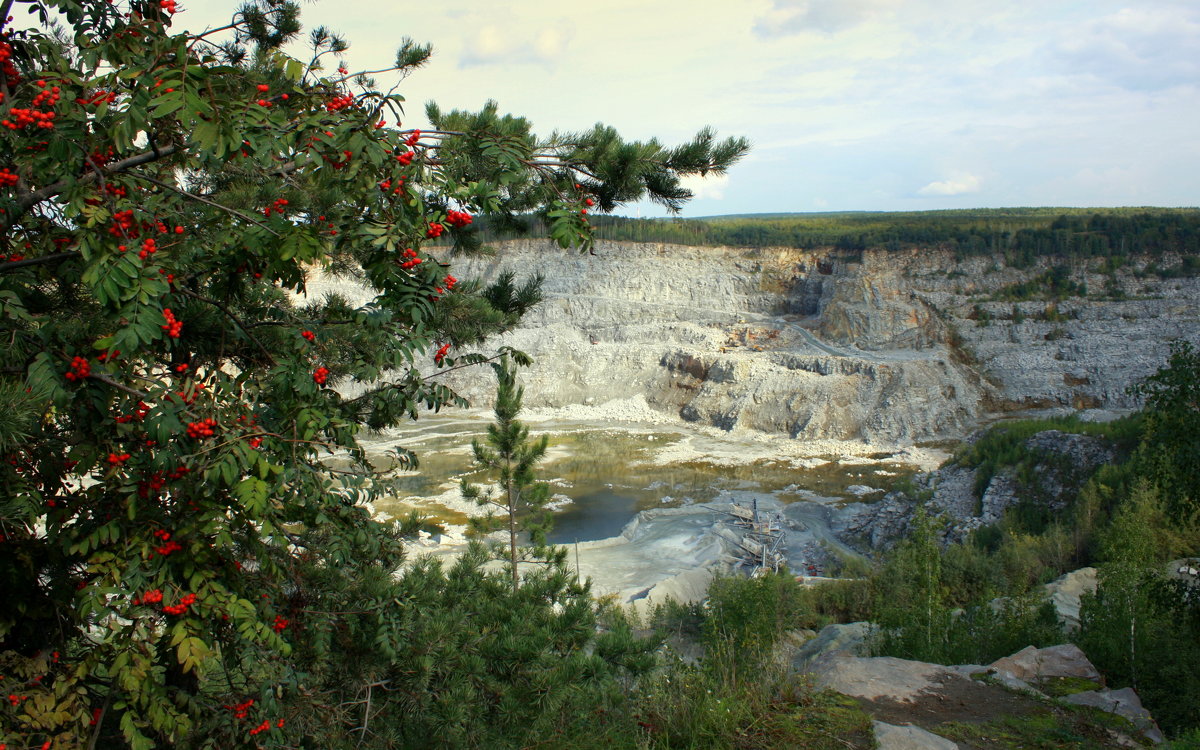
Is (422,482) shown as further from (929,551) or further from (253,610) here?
(253,610)

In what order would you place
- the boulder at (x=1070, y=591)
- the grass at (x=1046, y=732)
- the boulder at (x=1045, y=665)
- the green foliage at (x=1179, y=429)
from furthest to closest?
the boulder at (x=1070, y=591), the green foliage at (x=1179, y=429), the boulder at (x=1045, y=665), the grass at (x=1046, y=732)

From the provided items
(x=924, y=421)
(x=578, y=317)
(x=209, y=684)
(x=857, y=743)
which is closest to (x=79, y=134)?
(x=209, y=684)

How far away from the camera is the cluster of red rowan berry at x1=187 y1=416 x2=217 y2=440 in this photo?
2.23 metres

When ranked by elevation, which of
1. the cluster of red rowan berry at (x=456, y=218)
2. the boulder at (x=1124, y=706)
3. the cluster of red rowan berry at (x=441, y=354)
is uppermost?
the cluster of red rowan berry at (x=456, y=218)

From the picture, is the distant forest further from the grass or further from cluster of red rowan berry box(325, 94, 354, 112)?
cluster of red rowan berry box(325, 94, 354, 112)

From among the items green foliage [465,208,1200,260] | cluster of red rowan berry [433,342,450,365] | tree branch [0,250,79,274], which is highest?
green foliage [465,208,1200,260]

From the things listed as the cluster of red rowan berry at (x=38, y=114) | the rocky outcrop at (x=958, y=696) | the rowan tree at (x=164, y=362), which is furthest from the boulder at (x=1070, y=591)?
the cluster of red rowan berry at (x=38, y=114)

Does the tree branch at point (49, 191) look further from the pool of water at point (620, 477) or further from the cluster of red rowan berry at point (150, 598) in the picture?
the pool of water at point (620, 477)

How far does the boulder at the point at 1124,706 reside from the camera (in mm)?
4672

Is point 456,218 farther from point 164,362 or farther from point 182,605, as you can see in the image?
point 182,605

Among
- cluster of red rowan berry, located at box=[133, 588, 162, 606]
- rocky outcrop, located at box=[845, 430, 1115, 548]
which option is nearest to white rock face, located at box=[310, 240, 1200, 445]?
rocky outcrop, located at box=[845, 430, 1115, 548]

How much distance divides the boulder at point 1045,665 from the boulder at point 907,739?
221 cm

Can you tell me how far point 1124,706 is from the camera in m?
5.05

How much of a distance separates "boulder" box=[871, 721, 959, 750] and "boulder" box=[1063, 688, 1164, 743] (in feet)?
4.94
